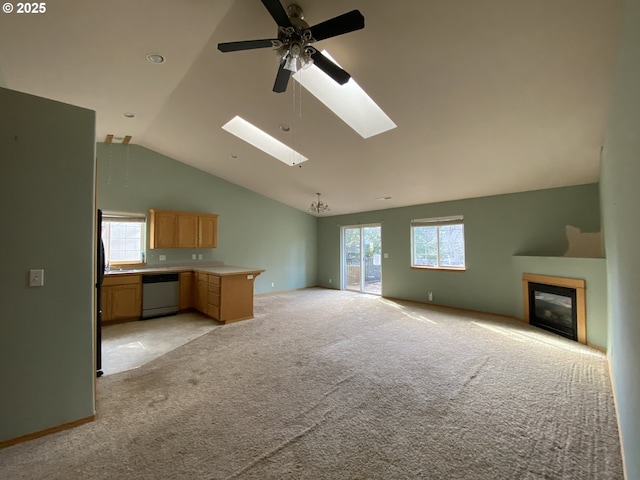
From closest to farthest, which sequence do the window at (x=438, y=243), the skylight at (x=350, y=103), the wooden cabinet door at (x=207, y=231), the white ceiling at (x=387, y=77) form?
the white ceiling at (x=387, y=77)
the skylight at (x=350, y=103)
the window at (x=438, y=243)
the wooden cabinet door at (x=207, y=231)

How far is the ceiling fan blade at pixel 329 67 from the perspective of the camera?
210 centimetres

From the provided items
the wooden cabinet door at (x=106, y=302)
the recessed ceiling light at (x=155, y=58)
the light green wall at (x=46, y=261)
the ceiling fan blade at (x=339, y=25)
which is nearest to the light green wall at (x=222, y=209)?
the wooden cabinet door at (x=106, y=302)

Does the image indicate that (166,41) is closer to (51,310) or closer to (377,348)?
(51,310)

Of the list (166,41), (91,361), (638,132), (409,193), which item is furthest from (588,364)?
(166,41)

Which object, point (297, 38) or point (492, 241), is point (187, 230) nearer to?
point (297, 38)

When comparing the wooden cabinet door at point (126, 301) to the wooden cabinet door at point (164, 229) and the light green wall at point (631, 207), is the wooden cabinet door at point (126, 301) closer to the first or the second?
the wooden cabinet door at point (164, 229)

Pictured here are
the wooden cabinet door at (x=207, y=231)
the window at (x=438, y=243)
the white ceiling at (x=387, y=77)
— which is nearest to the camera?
the white ceiling at (x=387, y=77)

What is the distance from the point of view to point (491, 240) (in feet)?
16.6

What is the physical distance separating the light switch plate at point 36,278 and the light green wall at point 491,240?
19.9 ft

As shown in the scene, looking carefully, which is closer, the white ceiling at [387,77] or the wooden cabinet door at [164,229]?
the white ceiling at [387,77]

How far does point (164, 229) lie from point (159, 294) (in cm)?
130

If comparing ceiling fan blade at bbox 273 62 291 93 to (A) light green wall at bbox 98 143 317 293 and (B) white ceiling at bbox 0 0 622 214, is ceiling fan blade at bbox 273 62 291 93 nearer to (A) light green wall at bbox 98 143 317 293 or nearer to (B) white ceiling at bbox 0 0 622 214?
(B) white ceiling at bbox 0 0 622 214

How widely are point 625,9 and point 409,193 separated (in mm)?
Answer: 3964

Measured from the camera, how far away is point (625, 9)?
158 cm
